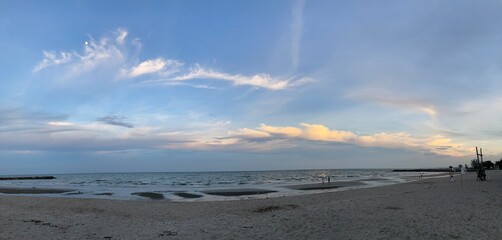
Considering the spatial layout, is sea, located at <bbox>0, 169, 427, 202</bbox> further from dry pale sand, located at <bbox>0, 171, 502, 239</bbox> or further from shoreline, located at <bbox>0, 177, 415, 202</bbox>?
dry pale sand, located at <bbox>0, 171, 502, 239</bbox>

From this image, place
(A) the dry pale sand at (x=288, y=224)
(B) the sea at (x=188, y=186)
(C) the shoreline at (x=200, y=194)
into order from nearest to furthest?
(A) the dry pale sand at (x=288, y=224)
(C) the shoreline at (x=200, y=194)
(B) the sea at (x=188, y=186)

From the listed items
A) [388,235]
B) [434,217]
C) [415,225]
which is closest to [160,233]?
[388,235]

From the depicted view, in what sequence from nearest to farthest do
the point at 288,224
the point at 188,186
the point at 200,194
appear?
the point at 288,224 < the point at 200,194 < the point at 188,186

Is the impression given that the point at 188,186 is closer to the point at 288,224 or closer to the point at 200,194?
the point at 200,194

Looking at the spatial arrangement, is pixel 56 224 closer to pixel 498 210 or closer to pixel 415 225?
pixel 415 225

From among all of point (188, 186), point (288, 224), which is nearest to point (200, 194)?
point (188, 186)

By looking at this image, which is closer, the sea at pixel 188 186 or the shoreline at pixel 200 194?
the shoreline at pixel 200 194

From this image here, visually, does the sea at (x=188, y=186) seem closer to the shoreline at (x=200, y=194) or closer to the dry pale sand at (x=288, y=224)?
the shoreline at (x=200, y=194)

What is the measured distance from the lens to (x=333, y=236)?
11.0 meters

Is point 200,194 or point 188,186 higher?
point 188,186

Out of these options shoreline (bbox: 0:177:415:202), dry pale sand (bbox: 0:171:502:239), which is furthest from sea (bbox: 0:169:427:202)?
dry pale sand (bbox: 0:171:502:239)

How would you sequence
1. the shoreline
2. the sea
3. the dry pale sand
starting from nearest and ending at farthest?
the dry pale sand, the shoreline, the sea

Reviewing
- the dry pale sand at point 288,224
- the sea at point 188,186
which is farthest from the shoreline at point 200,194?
the dry pale sand at point 288,224

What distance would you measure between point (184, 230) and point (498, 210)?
41.6ft
